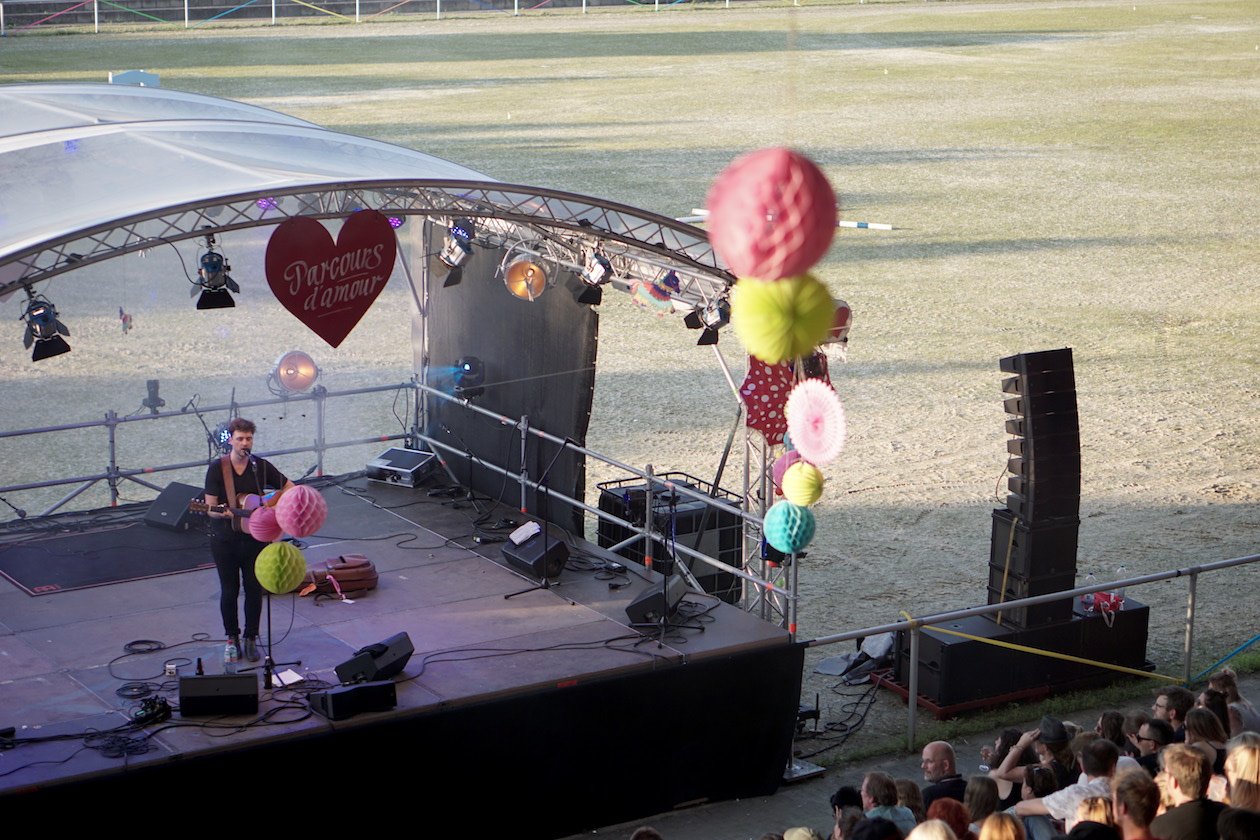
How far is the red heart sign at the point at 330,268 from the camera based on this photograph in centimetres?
1034

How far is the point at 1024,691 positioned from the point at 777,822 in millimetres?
2675

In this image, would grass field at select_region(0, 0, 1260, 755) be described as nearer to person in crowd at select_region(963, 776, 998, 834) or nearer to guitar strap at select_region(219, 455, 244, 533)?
person in crowd at select_region(963, 776, 998, 834)

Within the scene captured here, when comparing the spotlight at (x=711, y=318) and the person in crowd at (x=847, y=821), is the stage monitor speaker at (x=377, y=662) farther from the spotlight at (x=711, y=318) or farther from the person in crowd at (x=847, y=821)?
the person in crowd at (x=847, y=821)

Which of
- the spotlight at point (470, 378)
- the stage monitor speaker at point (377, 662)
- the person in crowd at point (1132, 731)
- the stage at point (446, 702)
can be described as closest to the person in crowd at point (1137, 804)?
the person in crowd at point (1132, 731)

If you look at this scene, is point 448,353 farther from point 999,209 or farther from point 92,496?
point 999,209

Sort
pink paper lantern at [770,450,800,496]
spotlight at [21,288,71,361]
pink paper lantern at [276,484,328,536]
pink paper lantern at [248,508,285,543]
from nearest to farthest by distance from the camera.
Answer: pink paper lantern at [276,484,328,536] → pink paper lantern at [248,508,285,543] → pink paper lantern at [770,450,800,496] → spotlight at [21,288,71,361]

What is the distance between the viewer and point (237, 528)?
10.1 meters

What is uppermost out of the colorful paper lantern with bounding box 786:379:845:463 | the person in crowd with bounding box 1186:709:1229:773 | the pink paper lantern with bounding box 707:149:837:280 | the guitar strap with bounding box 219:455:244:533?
the pink paper lantern with bounding box 707:149:837:280

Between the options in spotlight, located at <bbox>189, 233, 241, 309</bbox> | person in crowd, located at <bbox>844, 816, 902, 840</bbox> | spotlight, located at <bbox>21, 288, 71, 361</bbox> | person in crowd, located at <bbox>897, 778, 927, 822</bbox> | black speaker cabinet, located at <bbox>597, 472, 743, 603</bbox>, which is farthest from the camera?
black speaker cabinet, located at <bbox>597, 472, 743, 603</bbox>

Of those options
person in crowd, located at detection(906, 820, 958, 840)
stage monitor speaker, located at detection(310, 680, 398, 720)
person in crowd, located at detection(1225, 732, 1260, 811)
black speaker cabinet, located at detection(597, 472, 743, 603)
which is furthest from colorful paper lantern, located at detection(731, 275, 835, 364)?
black speaker cabinet, located at detection(597, 472, 743, 603)

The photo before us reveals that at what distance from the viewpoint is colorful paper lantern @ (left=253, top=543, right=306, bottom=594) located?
9.40 m

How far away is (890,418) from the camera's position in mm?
18938

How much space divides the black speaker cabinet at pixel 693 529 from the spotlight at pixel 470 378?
6.76ft

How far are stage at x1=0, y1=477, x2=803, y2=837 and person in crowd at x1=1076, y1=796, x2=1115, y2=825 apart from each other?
3968 millimetres
